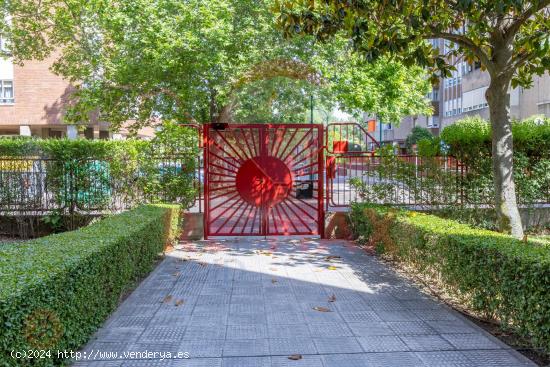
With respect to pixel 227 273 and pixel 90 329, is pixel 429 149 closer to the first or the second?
pixel 227 273

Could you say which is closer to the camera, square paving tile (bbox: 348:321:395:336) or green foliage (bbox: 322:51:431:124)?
square paving tile (bbox: 348:321:395:336)

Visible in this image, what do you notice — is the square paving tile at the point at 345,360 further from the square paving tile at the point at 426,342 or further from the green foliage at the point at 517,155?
the green foliage at the point at 517,155

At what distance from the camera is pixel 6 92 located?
36188 millimetres

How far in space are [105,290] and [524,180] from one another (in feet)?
31.3

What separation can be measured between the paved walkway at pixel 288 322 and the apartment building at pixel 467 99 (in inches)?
484

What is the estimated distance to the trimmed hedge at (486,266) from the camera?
4461 mm

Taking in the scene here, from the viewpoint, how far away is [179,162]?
468 inches

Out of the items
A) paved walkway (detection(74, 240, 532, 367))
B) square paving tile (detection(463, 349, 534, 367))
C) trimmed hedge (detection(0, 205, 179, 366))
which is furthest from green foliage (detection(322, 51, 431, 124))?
square paving tile (detection(463, 349, 534, 367))

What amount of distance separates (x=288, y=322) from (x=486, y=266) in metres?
2.09

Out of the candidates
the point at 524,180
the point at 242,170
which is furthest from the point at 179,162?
the point at 524,180

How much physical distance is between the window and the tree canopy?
41.6 ft

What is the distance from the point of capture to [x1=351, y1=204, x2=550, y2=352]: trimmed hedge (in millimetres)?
4461

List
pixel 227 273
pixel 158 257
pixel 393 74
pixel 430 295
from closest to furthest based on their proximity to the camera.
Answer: pixel 430 295 → pixel 227 273 → pixel 158 257 → pixel 393 74

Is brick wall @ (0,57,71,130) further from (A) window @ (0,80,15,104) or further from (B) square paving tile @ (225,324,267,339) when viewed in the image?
(B) square paving tile @ (225,324,267,339)
